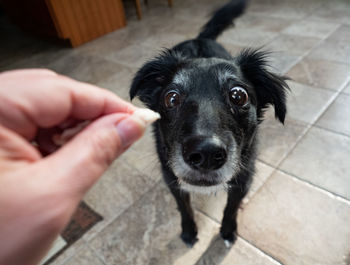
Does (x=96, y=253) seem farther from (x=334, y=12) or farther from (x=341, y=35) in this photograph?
Answer: (x=334, y=12)

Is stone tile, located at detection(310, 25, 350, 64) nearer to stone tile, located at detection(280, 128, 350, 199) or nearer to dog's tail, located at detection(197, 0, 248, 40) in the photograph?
dog's tail, located at detection(197, 0, 248, 40)

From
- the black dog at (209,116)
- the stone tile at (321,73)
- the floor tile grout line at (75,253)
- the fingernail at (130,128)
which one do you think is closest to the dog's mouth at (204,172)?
the black dog at (209,116)

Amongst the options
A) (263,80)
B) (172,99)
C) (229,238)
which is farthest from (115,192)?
(263,80)

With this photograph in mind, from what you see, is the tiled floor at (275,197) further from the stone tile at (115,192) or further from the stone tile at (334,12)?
the stone tile at (334,12)

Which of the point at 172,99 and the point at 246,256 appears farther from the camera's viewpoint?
the point at 246,256

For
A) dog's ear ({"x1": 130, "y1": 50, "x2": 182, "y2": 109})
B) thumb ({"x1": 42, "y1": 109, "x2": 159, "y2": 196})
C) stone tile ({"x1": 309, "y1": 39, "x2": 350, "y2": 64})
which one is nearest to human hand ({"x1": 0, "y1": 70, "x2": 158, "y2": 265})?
thumb ({"x1": 42, "y1": 109, "x2": 159, "y2": 196})

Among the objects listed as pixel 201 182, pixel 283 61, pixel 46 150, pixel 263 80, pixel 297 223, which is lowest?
pixel 297 223
